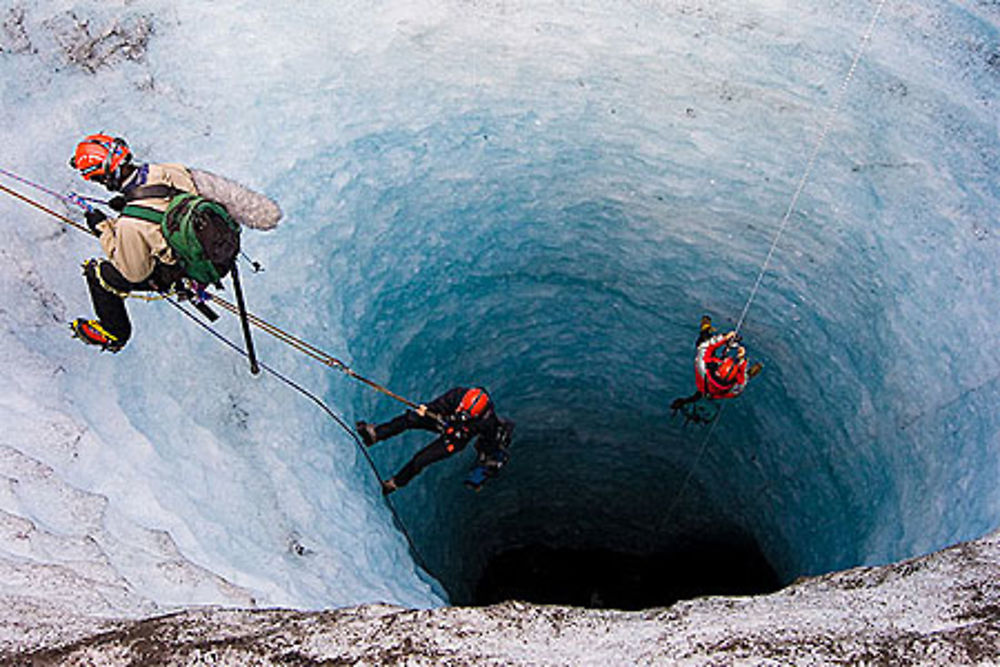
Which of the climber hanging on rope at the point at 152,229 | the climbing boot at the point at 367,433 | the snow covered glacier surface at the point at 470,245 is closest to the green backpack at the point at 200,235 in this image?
the climber hanging on rope at the point at 152,229

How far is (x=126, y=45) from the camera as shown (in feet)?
14.7

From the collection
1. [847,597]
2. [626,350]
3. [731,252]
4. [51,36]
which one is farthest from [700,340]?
[51,36]

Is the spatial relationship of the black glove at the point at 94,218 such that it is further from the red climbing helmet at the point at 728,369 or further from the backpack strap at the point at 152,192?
the red climbing helmet at the point at 728,369

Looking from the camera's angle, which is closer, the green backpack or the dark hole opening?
the green backpack

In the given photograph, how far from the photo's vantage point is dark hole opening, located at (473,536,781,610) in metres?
7.51

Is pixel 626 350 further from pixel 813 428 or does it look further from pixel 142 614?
pixel 142 614

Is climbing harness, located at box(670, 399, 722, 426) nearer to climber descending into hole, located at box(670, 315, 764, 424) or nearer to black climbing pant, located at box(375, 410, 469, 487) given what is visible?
climber descending into hole, located at box(670, 315, 764, 424)

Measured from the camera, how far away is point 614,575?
27.0 feet

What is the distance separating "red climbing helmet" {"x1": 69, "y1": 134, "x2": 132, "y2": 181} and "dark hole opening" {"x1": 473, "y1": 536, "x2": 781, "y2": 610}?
539 cm

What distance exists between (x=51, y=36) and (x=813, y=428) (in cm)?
584

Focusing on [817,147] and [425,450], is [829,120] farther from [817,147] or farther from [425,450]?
[425,450]

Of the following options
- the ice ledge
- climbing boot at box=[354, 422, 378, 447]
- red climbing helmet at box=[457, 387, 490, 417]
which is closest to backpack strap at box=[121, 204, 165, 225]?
the ice ledge

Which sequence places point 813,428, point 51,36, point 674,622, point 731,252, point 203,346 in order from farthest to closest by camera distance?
point 813,428 → point 731,252 → point 51,36 → point 203,346 → point 674,622

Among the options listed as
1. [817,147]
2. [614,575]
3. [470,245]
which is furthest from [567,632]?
[614,575]
